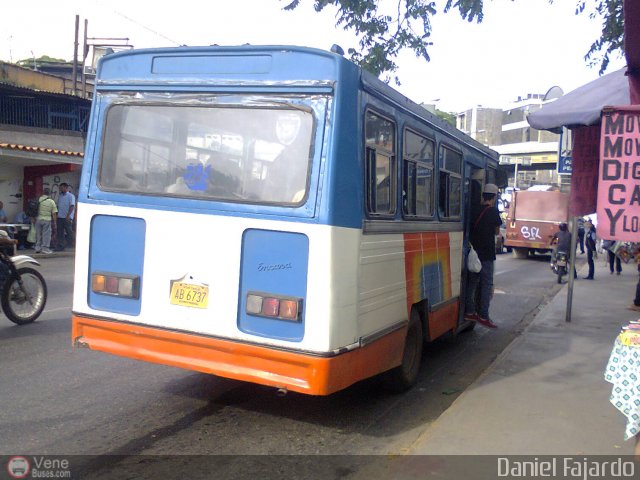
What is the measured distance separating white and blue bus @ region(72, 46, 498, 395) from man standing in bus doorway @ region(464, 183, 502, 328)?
11.7ft

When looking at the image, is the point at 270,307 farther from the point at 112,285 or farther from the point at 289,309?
the point at 112,285

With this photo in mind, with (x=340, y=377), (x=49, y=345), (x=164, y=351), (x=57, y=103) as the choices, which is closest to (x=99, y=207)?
(x=164, y=351)

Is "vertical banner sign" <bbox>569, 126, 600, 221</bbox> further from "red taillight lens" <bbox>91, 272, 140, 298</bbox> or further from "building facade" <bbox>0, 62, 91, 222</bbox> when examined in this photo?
"building facade" <bbox>0, 62, 91, 222</bbox>

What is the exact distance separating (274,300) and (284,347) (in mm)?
347

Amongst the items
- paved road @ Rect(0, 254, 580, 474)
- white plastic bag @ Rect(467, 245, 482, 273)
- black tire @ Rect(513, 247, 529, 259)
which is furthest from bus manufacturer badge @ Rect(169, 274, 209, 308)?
black tire @ Rect(513, 247, 529, 259)

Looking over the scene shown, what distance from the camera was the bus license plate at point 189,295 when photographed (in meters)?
4.87

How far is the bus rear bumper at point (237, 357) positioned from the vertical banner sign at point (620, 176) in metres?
2.04

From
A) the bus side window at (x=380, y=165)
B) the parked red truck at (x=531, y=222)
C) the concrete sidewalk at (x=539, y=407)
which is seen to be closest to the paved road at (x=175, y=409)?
the concrete sidewalk at (x=539, y=407)

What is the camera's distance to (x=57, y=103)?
22125 millimetres

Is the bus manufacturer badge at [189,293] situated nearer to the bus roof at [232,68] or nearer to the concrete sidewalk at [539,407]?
the bus roof at [232,68]

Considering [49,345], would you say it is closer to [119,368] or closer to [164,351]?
[119,368]

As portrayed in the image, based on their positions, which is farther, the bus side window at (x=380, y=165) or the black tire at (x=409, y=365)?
the black tire at (x=409, y=365)

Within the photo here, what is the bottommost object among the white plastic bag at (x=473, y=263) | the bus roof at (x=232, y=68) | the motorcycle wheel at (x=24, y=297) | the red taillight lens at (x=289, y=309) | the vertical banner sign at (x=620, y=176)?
the motorcycle wheel at (x=24, y=297)

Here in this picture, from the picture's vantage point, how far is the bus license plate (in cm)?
487
